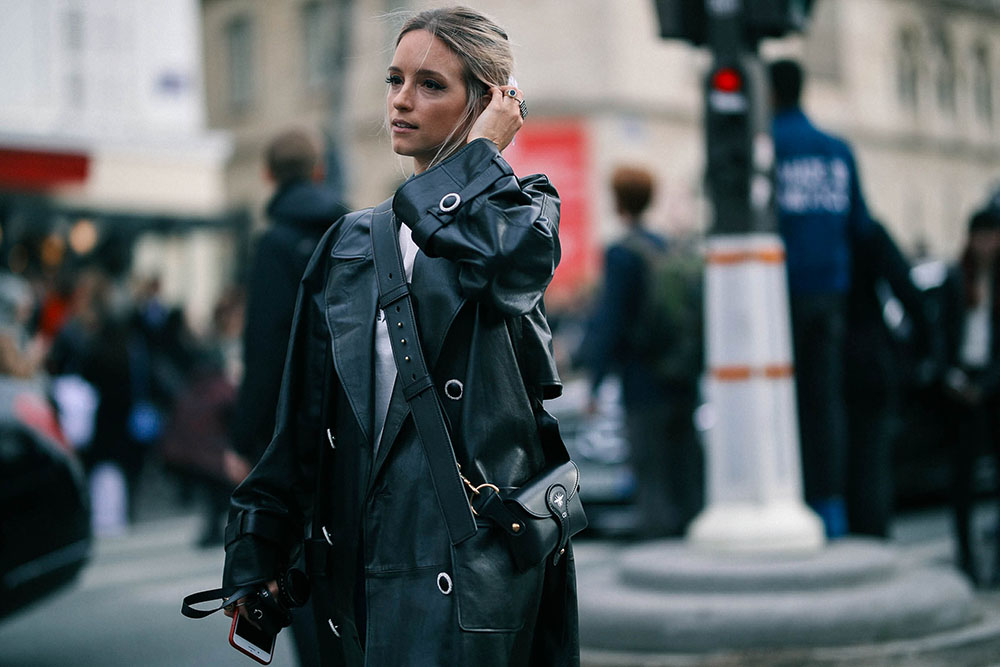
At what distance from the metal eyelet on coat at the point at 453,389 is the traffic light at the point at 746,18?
3.74 metres

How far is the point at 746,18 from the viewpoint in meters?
5.90

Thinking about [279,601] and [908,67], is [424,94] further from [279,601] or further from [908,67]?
[908,67]

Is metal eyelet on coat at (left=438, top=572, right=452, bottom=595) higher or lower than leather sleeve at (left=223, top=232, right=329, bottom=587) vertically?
lower

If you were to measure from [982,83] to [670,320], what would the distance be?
3121 cm

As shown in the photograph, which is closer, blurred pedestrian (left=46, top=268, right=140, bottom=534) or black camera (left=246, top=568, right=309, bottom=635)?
black camera (left=246, top=568, right=309, bottom=635)

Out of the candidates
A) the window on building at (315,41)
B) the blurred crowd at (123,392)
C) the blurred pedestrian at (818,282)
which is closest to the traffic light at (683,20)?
the blurred pedestrian at (818,282)

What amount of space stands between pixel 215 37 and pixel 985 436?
89.7 feet

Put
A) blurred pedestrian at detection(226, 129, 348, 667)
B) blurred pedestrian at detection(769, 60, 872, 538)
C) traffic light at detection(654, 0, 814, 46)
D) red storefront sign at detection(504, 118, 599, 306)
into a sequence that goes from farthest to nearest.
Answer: red storefront sign at detection(504, 118, 599, 306) → blurred pedestrian at detection(769, 60, 872, 538) → traffic light at detection(654, 0, 814, 46) → blurred pedestrian at detection(226, 129, 348, 667)

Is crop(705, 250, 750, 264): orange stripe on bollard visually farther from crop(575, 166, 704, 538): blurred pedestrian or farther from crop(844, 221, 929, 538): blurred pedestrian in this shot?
crop(575, 166, 704, 538): blurred pedestrian

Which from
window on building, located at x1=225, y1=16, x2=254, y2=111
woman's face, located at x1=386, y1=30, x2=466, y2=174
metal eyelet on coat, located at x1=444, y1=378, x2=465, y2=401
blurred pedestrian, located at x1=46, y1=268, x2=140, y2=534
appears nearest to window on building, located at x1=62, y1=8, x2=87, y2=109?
window on building, located at x1=225, y1=16, x2=254, y2=111

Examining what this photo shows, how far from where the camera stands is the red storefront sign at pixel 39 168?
63.2ft

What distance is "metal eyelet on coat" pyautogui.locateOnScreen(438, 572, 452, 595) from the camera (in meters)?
2.46

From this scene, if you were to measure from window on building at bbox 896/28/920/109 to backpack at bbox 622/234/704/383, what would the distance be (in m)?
25.1

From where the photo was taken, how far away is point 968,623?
5.39 meters
